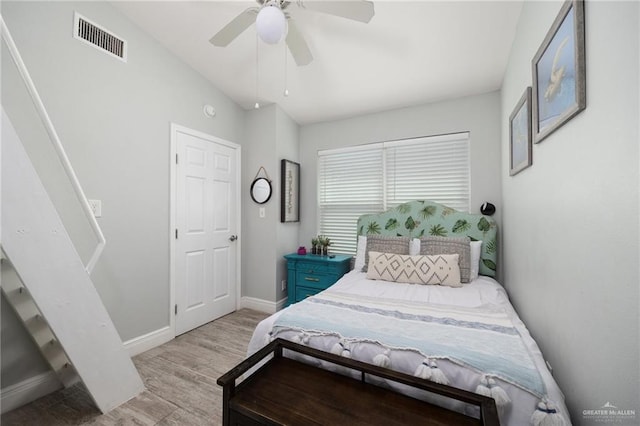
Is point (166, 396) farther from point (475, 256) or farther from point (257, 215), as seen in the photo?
point (475, 256)

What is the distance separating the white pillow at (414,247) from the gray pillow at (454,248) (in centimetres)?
6

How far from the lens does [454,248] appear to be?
246cm

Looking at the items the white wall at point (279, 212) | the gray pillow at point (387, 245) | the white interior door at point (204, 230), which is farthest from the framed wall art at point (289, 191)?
the gray pillow at point (387, 245)

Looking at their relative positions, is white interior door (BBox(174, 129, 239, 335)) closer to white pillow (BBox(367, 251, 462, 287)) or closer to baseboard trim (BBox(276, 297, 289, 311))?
baseboard trim (BBox(276, 297, 289, 311))

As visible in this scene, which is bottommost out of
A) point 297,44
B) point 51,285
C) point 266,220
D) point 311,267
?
point 311,267

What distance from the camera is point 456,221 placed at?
274 centimetres

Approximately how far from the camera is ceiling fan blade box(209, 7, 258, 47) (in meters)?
1.66

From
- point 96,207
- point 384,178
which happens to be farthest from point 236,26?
point 384,178

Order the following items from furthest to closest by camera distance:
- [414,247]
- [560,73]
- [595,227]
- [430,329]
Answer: [414,247]
[430,329]
[560,73]
[595,227]

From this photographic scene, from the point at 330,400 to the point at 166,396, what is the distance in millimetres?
1412

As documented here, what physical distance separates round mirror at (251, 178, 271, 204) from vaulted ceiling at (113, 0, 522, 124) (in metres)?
1.01

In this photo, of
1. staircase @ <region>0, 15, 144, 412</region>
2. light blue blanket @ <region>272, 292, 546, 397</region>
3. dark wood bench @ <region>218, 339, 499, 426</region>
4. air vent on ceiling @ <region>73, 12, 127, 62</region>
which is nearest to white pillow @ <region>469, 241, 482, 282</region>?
light blue blanket @ <region>272, 292, 546, 397</region>

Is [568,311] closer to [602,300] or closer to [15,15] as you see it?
[602,300]

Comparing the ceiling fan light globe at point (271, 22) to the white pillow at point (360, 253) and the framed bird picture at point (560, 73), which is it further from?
the white pillow at point (360, 253)
